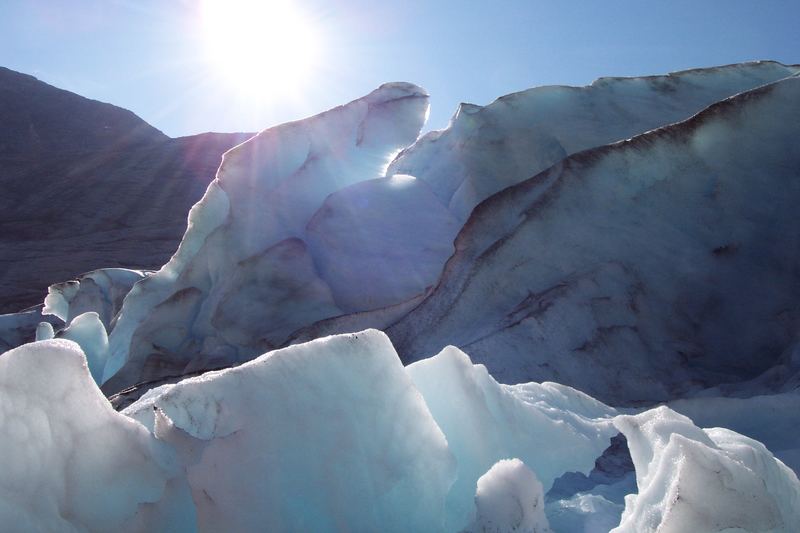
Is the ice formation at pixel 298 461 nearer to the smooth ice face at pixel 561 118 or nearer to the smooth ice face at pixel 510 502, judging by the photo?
the smooth ice face at pixel 510 502

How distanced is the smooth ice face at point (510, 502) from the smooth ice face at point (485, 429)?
0.17 meters

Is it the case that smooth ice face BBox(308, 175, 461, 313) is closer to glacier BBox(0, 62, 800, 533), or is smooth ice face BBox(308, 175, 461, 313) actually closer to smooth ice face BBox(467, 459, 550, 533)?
glacier BBox(0, 62, 800, 533)

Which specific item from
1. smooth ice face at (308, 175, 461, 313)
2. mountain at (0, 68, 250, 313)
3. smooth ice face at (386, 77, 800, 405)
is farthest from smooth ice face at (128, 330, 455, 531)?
Result: mountain at (0, 68, 250, 313)

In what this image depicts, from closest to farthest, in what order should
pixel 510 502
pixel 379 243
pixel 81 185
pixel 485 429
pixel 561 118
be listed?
1. pixel 510 502
2. pixel 485 429
3. pixel 379 243
4. pixel 561 118
5. pixel 81 185

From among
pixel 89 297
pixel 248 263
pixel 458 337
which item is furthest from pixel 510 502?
pixel 89 297

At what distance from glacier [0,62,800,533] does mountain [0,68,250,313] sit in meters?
8.43

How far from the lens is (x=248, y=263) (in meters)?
3.96

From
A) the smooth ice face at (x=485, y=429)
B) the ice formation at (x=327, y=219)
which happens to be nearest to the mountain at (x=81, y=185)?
the ice formation at (x=327, y=219)

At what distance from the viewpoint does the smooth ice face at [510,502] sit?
1.08m

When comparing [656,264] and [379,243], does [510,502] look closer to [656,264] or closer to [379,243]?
[656,264]

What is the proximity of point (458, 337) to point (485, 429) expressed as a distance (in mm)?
1488

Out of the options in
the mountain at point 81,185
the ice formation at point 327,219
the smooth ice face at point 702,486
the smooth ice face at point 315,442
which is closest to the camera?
the smooth ice face at point 702,486

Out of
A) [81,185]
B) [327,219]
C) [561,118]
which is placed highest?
[81,185]

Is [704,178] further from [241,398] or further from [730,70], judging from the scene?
[241,398]
